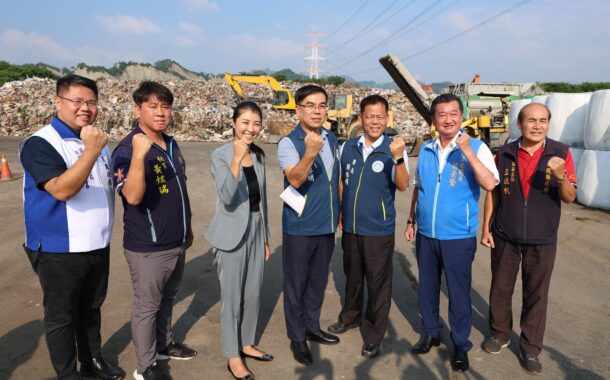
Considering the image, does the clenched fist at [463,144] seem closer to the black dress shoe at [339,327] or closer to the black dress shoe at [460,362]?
Result: the black dress shoe at [460,362]

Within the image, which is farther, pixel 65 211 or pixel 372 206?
pixel 372 206

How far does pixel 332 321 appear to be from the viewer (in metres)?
3.65

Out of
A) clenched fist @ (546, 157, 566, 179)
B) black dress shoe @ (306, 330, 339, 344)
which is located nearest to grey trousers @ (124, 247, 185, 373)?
black dress shoe @ (306, 330, 339, 344)

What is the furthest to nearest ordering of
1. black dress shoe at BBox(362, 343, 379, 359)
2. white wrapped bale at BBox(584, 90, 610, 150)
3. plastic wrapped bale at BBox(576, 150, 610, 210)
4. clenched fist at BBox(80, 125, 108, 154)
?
plastic wrapped bale at BBox(576, 150, 610, 210) → white wrapped bale at BBox(584, 90, 610, 150) → black dress shoe at BBox(362, 343, 379, 359) → clenched fist at BBox(80, 125, 108, 154)

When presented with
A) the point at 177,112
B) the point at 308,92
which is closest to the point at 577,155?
the point at 308,92

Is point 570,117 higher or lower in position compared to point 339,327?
higher

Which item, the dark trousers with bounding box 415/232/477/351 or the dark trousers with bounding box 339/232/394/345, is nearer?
the dark trousers with bounding box 415/232/477/351

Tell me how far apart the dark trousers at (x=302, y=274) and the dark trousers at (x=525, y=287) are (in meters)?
1.27

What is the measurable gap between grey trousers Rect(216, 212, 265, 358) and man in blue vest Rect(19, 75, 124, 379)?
77 cm

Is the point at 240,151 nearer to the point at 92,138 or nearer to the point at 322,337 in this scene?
the point at 92,138

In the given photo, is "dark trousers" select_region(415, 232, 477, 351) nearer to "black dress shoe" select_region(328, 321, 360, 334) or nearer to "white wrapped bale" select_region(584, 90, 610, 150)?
"black dress shoe" select_region(328, 321, 360, 334)

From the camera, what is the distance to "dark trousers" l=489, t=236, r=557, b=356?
2.90 meters

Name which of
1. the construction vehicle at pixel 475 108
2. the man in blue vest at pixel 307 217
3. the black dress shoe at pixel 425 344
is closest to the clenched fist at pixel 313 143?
the man in blue vest at pixel 307 217

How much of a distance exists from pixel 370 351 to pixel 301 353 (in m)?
0.52
